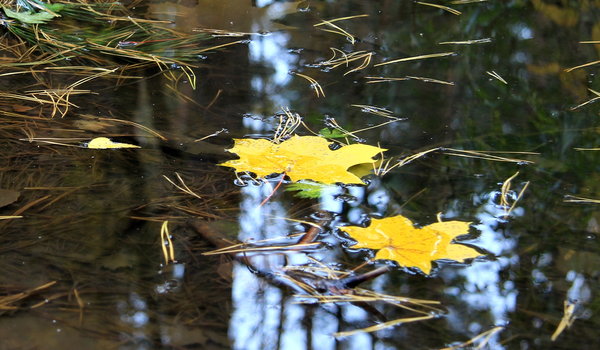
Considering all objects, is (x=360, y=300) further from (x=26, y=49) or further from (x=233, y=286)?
(x=26, y=49)

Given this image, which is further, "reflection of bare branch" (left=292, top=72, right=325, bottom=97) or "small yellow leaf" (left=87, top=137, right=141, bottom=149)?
"reflection of bare branch" (left=292, top=72, right=325, bottom=97)

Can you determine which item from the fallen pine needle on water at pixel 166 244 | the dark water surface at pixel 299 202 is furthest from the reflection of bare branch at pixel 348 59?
the fallen pine needle on water at pixel 166 244

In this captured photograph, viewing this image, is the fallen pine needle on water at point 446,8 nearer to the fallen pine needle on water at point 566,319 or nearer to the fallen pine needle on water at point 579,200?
the fallen pine needle on water at point 579,200

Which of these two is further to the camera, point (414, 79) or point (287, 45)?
point (287, 45)

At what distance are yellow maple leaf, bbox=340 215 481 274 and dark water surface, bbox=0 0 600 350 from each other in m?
0.03

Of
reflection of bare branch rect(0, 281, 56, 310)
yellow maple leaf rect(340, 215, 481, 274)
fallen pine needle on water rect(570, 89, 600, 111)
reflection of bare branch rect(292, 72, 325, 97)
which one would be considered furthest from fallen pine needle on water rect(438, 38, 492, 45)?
reflection of bare branch rect(0, 281, 56, 310)

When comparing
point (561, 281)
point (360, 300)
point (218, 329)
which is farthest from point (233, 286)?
point (561, 281)

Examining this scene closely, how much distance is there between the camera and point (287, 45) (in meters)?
2.19

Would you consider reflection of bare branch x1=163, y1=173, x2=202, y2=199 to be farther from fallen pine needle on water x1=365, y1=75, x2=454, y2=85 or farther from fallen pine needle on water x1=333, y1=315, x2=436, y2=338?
fallen pine needle on water x1=365, y1=75, x2=454, y2=85

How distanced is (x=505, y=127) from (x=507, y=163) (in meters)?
0.20

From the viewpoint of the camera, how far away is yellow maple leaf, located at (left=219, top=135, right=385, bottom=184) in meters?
1.43

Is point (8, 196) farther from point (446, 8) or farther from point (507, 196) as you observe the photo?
point (446, 8)

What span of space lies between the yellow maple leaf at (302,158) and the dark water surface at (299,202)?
0.04 meters

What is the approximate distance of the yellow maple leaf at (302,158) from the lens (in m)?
1.43
